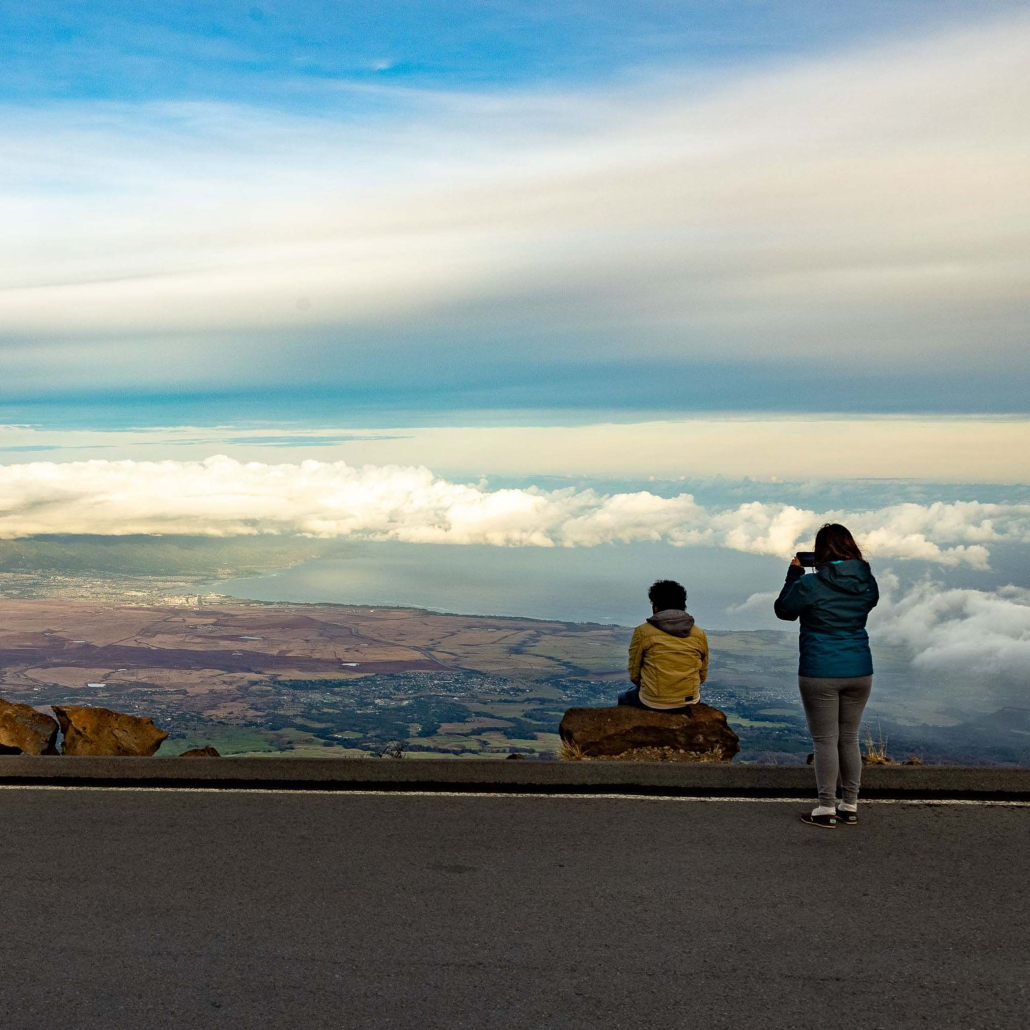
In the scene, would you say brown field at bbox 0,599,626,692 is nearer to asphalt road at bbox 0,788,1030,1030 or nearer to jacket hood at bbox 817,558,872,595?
asphalt road at bbox 0,788,1030,1030

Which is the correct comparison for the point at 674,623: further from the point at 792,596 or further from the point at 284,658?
the point at 284,658

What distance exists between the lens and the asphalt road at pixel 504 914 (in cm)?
447

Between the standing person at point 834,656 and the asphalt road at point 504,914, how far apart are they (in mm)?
289

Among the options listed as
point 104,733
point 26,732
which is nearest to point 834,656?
point 104,733

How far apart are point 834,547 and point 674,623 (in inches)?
94.1

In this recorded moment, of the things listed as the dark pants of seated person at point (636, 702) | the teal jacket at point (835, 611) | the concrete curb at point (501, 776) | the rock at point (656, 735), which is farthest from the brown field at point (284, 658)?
the teal jacket at point (835, 611)

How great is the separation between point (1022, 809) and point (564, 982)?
161 inches

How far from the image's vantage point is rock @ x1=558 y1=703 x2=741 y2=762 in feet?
30.1

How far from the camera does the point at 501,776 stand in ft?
26.3

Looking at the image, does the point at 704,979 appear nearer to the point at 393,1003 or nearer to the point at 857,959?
the point at 857,959

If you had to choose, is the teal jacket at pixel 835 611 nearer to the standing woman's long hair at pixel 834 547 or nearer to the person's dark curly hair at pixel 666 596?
the standing woman's long hair at pixel 834 547

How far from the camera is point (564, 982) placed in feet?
15.3

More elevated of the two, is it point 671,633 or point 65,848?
point 671,633

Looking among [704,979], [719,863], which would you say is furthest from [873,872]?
[704,979]
